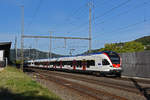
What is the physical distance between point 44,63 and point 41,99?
42605 millimetres

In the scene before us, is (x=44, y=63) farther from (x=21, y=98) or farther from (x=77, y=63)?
(x=21, y=98)

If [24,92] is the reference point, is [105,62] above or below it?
above

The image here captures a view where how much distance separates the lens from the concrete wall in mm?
20938

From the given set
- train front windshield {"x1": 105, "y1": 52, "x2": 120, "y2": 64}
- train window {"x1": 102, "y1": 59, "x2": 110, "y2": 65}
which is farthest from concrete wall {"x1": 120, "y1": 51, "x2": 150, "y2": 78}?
train window {"x1": 102, "y1": 59, "x2": 110, "y2": 65}

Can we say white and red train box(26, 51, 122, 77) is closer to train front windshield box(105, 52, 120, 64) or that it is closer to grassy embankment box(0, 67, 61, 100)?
train front windshield box(105, 52, 120, 64)

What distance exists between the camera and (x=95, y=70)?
23.0 meters

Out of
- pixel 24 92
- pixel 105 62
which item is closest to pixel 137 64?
pixel 105 62

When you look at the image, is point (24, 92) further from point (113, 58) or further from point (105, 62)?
point (113, 58)

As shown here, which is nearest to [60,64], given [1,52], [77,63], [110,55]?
[77,63]

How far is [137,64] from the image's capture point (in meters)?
22.4

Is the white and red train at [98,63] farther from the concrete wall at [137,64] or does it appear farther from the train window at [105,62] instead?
the concrete wall at [137,64]

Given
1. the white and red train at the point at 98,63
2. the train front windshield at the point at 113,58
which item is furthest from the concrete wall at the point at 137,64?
the train front windshield at the point at 113,58

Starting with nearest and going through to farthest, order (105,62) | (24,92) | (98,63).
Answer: (24,92)
(105,62)
(98,63)

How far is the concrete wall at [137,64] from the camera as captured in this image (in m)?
20.9
